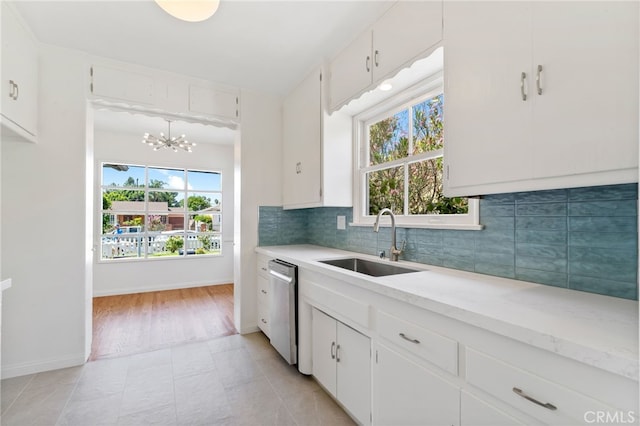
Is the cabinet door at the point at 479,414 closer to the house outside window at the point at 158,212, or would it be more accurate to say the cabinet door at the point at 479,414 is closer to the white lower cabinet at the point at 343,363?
the white lower cabinet at the point at 343,363

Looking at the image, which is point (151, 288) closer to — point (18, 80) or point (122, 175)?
point (122, 175)

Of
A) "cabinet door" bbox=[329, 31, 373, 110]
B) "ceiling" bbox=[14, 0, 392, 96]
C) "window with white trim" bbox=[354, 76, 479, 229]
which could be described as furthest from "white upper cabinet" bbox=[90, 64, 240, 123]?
"window with white trim" bbox=[354, 76, 479, 229]

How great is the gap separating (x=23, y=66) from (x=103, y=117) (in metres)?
2.18

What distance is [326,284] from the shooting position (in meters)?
1.85

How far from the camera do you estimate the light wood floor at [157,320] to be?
9.13 ft

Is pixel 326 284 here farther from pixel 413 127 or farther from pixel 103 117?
pixel 103 117

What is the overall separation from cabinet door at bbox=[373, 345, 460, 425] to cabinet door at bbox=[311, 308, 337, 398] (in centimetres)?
42

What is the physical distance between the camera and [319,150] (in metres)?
2.55

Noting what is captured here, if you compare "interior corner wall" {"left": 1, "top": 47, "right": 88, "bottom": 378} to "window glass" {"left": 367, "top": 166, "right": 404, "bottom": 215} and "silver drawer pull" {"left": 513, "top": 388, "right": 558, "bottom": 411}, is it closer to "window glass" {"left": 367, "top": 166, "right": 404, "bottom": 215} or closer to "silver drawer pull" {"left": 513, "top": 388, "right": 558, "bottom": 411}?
"window glass" {"left": 367, "top": 166, "right": 404, "bottom": 215}

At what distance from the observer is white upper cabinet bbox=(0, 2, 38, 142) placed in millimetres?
1809

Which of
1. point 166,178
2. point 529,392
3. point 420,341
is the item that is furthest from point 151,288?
point 529,392

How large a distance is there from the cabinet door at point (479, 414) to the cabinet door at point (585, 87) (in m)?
0.83

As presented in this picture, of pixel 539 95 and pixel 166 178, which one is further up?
pixel 166 178

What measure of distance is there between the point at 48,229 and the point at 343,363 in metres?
2.51
